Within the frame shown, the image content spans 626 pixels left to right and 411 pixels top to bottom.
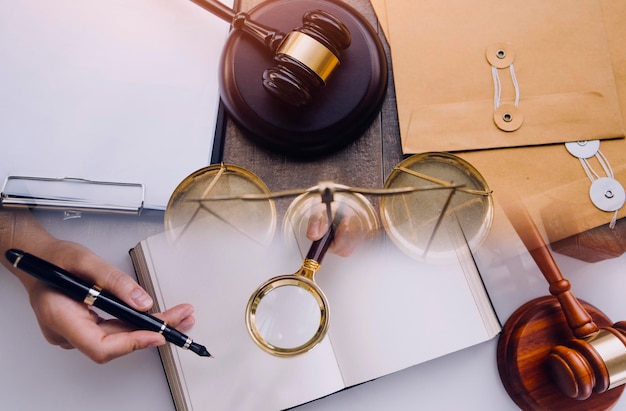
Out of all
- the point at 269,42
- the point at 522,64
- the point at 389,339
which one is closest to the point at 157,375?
the point at 389,339

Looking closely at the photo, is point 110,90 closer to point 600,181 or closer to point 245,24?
point 245,24

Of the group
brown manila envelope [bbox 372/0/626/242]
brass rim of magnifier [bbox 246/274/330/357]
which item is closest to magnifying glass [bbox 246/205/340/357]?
brass rim of magnifier [bbox 246/274/330/357]

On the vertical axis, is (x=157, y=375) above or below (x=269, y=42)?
below

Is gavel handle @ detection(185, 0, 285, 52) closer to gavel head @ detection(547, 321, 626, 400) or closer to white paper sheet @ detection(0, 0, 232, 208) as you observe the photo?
white paper sheet @ detection(0, 0, 232, 208)

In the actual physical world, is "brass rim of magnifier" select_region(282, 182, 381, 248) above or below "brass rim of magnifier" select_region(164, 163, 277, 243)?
below

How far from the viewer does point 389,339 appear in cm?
47

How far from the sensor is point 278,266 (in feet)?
1.55

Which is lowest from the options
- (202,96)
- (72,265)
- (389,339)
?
(389,339)

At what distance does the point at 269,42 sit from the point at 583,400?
0.47 meters

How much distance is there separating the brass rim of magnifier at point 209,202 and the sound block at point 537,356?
0.26 m

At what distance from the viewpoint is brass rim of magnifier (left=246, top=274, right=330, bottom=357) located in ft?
1.31

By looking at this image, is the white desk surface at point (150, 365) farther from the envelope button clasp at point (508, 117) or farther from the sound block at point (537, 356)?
the envelope button clasp at point (508, 117)

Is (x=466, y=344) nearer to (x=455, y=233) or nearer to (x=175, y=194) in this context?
(x=455, y=233)

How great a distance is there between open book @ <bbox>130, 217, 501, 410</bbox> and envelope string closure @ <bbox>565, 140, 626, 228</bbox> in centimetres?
15
